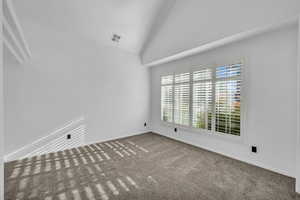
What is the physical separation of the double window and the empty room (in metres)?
0.03

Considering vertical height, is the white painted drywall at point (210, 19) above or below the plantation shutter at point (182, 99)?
above

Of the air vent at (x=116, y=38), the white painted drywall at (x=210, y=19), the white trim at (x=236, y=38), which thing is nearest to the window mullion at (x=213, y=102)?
the white trim at (x=236, y=38)

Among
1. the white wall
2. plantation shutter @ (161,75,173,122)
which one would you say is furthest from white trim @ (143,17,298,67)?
the white wall

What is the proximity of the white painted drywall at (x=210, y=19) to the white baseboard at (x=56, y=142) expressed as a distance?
3.04 m

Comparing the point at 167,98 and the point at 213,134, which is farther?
the point at 167,98

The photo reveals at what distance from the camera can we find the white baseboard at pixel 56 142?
9.23 feet

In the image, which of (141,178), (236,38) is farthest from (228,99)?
(141,178)

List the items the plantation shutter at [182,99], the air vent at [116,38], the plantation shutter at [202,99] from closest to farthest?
the plantation shutter at [202,99]
the air vent at [116,38]
the plantation shutter at [182,99]

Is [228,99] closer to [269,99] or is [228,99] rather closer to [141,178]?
[269,99]

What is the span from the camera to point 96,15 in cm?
312

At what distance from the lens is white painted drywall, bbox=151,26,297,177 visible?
87.9 inches

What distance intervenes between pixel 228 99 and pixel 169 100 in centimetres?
185

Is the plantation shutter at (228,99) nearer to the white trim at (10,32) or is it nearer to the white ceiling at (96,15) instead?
the white ceiling at (96,15)

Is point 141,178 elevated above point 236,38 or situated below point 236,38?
below
